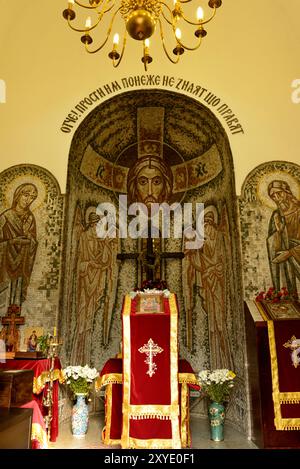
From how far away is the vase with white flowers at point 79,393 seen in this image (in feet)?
20.8

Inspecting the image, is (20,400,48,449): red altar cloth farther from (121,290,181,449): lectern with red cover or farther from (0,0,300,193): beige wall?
(0,0,300,193): beige wall

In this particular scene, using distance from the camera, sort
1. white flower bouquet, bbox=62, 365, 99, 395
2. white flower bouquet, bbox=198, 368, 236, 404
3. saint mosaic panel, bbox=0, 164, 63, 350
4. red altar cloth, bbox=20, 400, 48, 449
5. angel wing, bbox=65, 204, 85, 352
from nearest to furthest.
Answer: red altar cloth, bbox=20, 400, 48, 449 → white flower bouquet, bbox=198, 368, 236, 404 → white flower bouquet, bbox=62, 365, 99, 395 → saint mosaic panel, bbox=0, 164, 63, 350 → angel wing, bbox=65, 204, 85, 352

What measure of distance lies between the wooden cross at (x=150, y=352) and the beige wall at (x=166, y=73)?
3832 millimetres

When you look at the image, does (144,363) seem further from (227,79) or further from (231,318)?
(227,79)

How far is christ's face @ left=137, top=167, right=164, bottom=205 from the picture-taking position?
9773 millimetres

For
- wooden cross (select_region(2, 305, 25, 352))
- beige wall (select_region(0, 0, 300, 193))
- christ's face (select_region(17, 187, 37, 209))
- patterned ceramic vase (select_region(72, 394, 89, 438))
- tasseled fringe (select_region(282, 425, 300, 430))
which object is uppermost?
beige wall (select_region(0, 0, 300, 193))

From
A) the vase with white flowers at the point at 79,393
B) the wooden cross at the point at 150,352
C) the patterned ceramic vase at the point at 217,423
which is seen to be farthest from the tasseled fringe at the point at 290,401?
the vase with white flowers at the point at 79,393

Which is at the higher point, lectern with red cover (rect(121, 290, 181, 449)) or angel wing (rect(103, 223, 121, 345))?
angel wing (rect(103, 223, 121, 345))

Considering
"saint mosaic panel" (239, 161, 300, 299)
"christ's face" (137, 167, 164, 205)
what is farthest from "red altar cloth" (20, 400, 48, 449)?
"christ's face" (137, 167, 164, 205)

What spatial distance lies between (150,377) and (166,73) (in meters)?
6.18

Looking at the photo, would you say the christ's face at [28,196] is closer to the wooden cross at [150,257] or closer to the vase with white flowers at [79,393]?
the wooden cross at [150,257]

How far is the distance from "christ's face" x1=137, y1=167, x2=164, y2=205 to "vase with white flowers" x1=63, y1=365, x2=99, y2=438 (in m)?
4.64

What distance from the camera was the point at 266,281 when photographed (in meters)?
7.16

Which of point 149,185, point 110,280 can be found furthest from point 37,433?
point 149,185
